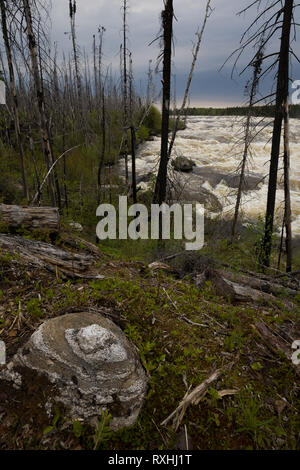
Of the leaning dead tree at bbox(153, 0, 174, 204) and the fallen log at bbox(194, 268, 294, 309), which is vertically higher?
the leaning dead tree at bbox(153, 0, 174, 204)

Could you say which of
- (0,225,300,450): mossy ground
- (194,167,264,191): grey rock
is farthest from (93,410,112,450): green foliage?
(194,167,264,191): grey rock

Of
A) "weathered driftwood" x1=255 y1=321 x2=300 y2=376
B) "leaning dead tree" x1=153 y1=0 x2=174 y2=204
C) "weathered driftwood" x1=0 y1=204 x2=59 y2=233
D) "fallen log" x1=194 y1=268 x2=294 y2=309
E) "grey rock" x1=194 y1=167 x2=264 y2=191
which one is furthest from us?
"grey rock" x1=194 y1=167 x2=264 y2=191

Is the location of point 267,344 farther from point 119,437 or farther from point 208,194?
point 208,194

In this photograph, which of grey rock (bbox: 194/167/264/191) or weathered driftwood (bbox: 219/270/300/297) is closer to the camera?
weathered driftwood (bbox: 219/270/300/297)

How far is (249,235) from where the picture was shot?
13.6 metres

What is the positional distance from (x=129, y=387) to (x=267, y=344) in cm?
160

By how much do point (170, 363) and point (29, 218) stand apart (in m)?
3.50

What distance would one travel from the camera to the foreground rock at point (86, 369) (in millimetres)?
1885

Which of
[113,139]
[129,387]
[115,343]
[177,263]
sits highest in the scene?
[113,139]

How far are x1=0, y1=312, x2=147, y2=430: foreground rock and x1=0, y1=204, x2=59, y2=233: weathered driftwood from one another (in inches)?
106

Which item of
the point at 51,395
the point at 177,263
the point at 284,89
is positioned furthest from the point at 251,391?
the point at 284,89

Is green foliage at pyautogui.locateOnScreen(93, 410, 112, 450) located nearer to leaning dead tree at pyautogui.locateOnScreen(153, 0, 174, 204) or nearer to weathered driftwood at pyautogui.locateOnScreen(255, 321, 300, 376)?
weathered driftwood at pyautogui.locateOnScreen(255, 321, 300, 376)

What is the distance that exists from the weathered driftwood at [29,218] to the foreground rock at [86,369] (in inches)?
106

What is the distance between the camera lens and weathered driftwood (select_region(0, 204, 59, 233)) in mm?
4543
